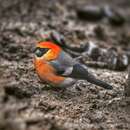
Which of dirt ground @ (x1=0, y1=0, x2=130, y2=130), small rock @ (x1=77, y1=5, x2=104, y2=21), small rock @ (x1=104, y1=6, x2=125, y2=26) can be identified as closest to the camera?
dirt ground @ (x1=0, y1=0, x2=130, y2=130)

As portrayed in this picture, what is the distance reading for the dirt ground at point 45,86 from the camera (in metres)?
5.63

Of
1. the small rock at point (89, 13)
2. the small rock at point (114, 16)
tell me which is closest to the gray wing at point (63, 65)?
the small rock at point (89, 13)

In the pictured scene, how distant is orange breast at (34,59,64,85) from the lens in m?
7.14

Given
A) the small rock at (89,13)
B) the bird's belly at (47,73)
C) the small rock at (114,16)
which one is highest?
the bird's belly at (47,73)

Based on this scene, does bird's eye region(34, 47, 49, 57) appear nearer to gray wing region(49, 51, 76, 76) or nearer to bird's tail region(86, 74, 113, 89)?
gray wing region(49, 51, 76, 76)

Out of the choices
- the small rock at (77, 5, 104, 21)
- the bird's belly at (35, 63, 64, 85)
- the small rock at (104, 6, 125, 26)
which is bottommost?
the small rock at (104, 6, 125, 26)

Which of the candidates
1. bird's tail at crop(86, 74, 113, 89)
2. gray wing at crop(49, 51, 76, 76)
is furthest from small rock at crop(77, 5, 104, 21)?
bird's tail at crop(86, 74, 113, 89)

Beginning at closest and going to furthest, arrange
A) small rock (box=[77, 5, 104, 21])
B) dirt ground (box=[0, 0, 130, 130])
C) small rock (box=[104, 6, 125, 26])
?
1. dirt ground (box=[0, 0, 130, 130])
2. small rock (box=[77, 5, 104, 21])
3. small rock (box=[104, 6, 125, 26])

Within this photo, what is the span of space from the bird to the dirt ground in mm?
214

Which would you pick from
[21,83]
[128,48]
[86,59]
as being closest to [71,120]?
[21,83]

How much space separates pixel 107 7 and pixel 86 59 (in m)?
3.33

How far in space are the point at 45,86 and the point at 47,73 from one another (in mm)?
373

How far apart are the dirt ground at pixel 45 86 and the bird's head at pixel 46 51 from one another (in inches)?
17.5

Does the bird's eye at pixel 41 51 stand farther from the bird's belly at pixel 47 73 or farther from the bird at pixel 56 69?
the bird's belly at pixel 47 73
